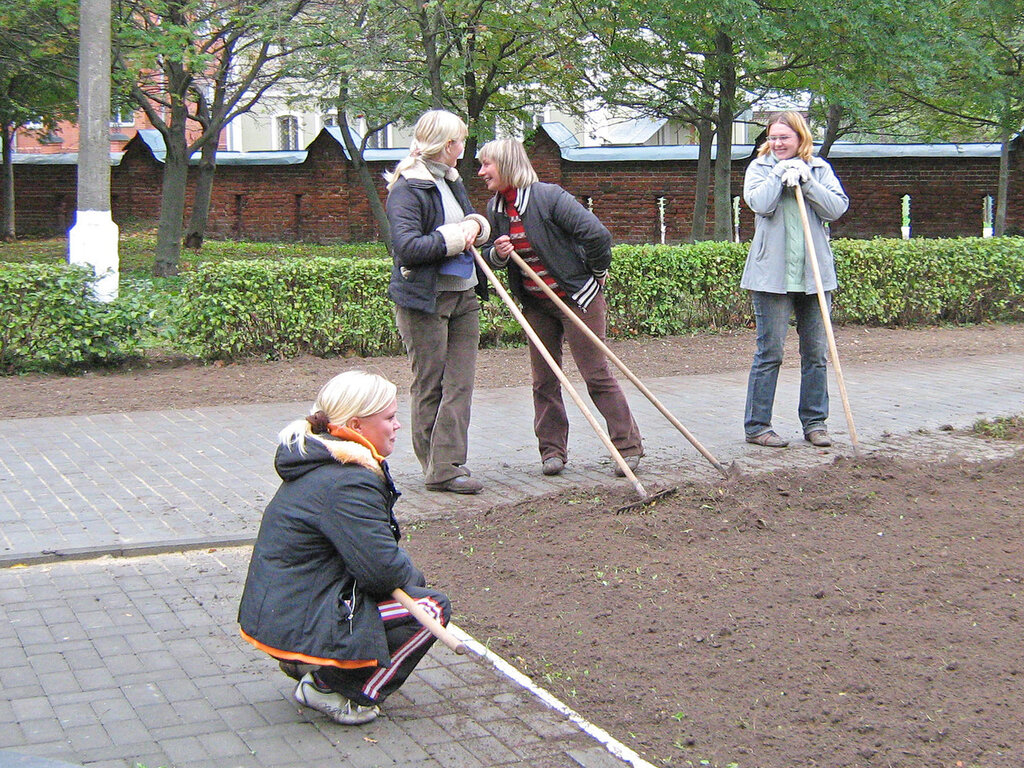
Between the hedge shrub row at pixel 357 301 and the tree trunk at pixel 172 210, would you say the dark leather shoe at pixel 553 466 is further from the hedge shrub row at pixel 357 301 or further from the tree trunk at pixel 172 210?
the tree trunk at pixel 172 210

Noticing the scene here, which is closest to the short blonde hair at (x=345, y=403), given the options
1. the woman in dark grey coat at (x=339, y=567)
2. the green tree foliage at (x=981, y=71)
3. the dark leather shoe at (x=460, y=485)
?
the woman in dark grey coat at (x=339, y=567)

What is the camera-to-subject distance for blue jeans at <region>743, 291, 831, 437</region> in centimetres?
751

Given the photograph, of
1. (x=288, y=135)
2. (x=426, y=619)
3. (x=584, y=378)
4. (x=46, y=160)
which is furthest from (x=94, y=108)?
(x=288, y=135)

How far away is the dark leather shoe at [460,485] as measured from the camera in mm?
6406

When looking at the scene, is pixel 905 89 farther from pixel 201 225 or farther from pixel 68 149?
pixel 68 149

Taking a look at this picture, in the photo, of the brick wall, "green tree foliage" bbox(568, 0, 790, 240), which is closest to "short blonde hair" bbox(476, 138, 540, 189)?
"green tree foliage" bbox(568, 0, 790, 240)

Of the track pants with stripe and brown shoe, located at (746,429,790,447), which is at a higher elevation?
brown shoe, located at (746,429,790,447)

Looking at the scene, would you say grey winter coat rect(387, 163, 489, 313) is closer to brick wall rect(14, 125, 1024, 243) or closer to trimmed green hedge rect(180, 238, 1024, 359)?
trimmed green hedge rect(180, 238, 1024, 359)

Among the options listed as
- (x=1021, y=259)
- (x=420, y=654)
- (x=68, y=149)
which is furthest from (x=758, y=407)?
(x=68, y=149)

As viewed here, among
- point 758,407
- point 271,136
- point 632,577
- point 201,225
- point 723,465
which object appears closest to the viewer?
point 632,577

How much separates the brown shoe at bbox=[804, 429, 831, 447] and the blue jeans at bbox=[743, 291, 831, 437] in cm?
4

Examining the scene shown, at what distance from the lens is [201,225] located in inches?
955

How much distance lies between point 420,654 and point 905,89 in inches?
691

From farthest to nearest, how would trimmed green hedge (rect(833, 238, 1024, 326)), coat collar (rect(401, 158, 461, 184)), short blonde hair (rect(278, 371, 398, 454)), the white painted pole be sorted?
trimmed green hedge (rect(833, 238, 1024, 326))
the white painted pole
coat collar (rect(401, 158, 461, 184))
short blonde hair (rect(278, 371, 398, 454))
